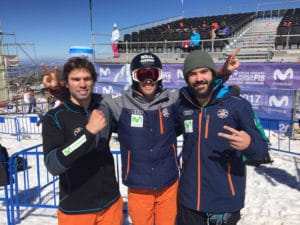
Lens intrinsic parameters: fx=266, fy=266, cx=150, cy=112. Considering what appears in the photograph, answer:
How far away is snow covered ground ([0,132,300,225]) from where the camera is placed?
16.3 feet

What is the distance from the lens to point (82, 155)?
2342 mm

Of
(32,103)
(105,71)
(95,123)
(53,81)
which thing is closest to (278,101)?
(105,71)

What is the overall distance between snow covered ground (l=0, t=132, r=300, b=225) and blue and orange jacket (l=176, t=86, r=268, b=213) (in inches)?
113

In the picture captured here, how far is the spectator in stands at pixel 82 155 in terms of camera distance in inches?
92.5

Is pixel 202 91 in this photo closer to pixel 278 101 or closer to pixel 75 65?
pixel 75 65

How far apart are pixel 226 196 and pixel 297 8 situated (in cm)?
2495

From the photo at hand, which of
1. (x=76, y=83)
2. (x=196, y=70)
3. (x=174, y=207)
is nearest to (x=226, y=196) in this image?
(x=174, y=207)

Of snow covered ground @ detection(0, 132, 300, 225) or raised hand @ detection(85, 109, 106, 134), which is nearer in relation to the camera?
raised hand @ detection(85, 109, 106, 134)

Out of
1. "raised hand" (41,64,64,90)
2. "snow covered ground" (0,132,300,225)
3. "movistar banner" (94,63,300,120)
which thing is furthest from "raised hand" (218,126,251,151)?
"movistar banner" (94,63,300,120)

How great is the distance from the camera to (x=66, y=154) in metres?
2.12

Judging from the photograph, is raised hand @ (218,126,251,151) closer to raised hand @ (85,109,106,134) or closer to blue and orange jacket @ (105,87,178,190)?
blue and orange jacket @ (105,87,178,190)

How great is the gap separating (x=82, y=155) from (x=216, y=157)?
3.91ft

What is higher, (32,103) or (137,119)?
(137,119)

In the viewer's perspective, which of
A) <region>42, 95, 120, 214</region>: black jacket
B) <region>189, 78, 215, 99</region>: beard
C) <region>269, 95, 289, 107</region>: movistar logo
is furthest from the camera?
<region>269, 95, 289, 107</region>: movistar logo
